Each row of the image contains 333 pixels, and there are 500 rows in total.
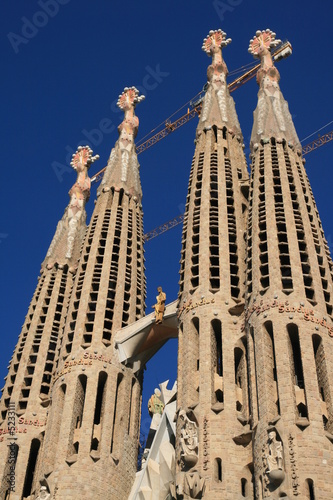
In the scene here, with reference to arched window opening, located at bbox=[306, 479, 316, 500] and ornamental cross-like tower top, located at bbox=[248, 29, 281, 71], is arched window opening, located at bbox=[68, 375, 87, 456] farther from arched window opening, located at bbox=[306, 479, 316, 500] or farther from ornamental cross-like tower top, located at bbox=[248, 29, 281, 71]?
ornamental cross-like tower top, located at bbox=[248, 29, 281, 71]

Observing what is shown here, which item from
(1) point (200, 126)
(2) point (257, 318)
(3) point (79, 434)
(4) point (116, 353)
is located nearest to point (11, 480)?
(3) point (79, 434)

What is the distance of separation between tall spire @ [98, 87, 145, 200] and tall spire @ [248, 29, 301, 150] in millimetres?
9206

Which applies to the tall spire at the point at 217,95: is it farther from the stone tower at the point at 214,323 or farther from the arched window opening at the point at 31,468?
the arched window opening at the point at 31,468

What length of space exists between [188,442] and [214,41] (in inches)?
1238

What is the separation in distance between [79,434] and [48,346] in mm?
8067

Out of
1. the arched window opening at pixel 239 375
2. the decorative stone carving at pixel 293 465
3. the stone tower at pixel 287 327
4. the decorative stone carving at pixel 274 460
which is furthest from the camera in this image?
the arched window opening at pixel 239 375

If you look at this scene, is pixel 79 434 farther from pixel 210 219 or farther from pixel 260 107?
pixel 260 107

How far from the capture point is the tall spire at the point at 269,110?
1711 inches

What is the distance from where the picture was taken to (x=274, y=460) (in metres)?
27.8

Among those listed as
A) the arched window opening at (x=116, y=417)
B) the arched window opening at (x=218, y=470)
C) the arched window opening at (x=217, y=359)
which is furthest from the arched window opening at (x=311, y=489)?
the arched window opening at (x=116, y=417)

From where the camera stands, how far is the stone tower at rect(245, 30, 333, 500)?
27.6 metres

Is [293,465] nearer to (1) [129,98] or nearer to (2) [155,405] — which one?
(2) [155,405]

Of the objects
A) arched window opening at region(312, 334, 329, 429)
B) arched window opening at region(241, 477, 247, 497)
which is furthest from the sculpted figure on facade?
arched window opening at region(312, 334, 329, 429)

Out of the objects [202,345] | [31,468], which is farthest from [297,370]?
[31,468]
